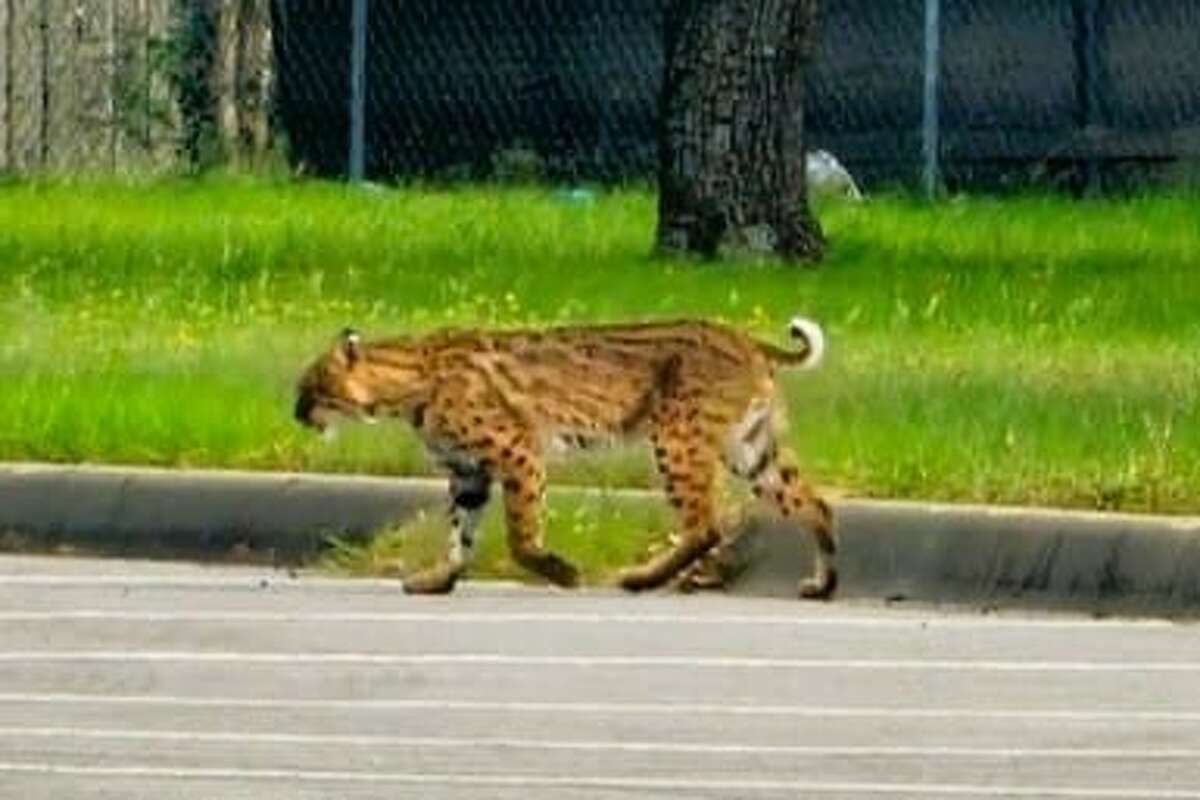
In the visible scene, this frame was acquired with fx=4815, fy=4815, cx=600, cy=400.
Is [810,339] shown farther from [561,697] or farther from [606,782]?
[606,782]

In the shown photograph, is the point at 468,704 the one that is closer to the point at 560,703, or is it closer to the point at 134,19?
the point at 560,703

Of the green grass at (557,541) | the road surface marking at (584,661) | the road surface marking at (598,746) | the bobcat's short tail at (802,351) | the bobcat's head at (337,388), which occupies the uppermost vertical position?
the bobcat's short tail at (802,351)

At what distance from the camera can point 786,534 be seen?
12.5 metres

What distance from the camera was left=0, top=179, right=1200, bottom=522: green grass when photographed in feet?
43.5

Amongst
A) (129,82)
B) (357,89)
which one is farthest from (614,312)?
(129,82)

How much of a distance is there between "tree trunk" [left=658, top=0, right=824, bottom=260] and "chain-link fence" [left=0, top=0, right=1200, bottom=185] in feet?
22.3

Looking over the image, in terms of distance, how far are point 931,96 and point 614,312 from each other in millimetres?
9967

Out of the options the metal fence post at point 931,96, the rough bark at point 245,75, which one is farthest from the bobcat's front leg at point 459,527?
the rough bark at point 245,75

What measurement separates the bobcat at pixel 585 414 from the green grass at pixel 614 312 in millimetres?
551

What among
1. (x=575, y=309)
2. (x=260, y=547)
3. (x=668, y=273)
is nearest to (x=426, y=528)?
(x=260, y=547)

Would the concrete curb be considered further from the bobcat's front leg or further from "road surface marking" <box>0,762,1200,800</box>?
"road surface marking" <box>0,762,1200,800</box>

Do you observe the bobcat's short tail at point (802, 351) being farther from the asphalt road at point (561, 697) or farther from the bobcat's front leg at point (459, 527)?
the bobcat's front leg at point (459, 527)

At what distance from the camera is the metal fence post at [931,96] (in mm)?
27000

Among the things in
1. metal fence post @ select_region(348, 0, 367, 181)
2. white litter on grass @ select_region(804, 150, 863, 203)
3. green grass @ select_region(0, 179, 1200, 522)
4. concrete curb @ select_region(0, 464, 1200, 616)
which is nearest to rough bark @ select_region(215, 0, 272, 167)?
metal fence post @ select_region(348, 0, 367, 181)
